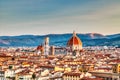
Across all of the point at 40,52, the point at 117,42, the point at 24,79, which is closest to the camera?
the point at 24,79

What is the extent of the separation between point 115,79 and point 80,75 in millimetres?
2992

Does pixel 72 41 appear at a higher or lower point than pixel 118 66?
higher

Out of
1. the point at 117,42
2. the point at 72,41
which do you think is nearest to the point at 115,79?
the point at 72,41

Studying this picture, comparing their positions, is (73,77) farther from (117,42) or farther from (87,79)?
(117,42)

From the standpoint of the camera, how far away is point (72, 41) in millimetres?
86125

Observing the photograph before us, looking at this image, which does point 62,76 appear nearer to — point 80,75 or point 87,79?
point 80,75

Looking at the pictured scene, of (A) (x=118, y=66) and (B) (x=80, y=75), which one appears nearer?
(B) (x=80, y=75)

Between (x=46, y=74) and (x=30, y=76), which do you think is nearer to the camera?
(x=30, y=76)

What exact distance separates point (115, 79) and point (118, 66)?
2.53 metres

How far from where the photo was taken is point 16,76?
2880 cm

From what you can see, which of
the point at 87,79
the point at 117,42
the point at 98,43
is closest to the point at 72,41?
the point at 87,79

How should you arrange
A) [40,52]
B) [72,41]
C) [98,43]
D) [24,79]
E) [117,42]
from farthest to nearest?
1. [98,43]
2. [117,42]
3. [72,41]
4. [40,52]
5. [24,79]

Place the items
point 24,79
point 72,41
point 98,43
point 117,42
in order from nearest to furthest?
point 24,79, point 72,41, point 117,42, point 98,43

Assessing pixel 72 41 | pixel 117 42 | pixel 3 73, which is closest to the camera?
pixel 3 73
